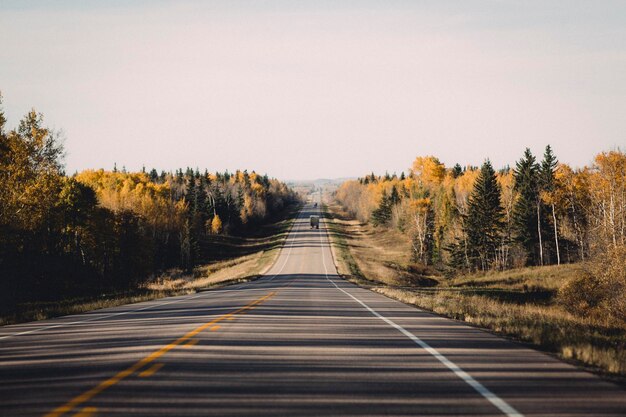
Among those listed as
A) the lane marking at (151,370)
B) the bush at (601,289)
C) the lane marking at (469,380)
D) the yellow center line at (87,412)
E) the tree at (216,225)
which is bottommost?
the bush at (601,289)

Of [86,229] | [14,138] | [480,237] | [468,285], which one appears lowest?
[468,285]

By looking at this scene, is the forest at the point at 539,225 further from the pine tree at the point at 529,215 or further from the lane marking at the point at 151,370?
the lane marking at the point at 151,370

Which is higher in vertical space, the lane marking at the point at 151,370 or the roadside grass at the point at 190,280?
the lane marking at the point at 151,370

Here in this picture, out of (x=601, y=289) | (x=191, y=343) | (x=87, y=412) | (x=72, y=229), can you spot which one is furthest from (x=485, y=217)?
(x=87, y=412)

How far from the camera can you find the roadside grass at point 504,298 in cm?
871

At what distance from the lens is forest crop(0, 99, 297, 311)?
32281mm

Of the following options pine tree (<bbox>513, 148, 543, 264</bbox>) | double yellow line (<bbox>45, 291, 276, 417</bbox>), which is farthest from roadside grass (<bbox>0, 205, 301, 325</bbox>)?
pine tree (<bbox>513, 148, 543, 264</bbox>)

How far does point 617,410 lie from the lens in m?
4.84

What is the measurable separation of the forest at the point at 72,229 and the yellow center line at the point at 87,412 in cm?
3096

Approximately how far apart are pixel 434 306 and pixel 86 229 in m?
46.6

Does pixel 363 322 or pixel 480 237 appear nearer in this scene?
pixel 363 322

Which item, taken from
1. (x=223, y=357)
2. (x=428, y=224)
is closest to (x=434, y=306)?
Answer: (x=223, y=357)

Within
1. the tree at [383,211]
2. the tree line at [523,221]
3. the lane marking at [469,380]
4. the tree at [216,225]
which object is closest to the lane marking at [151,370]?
the lane marking at [469,380]

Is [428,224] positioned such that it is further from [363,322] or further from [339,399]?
[339,399]
